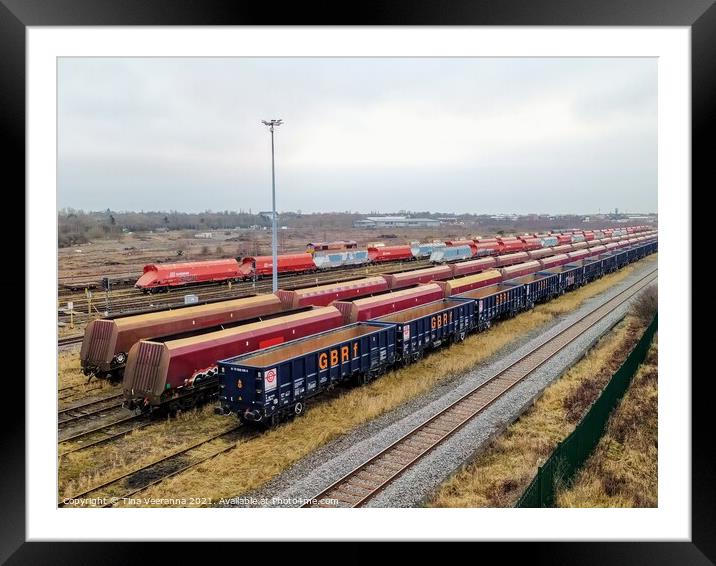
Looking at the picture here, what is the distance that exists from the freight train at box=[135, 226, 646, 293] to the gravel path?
41.4ft

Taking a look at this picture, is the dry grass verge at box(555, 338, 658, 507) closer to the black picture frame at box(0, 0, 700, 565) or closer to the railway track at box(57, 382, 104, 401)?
the black picture frame at box(0, 0, 700, 565)

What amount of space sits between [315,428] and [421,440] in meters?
3.17

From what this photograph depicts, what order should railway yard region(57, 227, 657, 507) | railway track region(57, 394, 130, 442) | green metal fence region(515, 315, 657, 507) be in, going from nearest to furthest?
green metal fence region(515, 315, 657, 507), railway yard region(57, 227, 657, 507), railway track region(57, 394, 130, 442)

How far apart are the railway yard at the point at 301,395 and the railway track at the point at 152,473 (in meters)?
0.04

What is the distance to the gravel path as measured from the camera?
38.3 ft

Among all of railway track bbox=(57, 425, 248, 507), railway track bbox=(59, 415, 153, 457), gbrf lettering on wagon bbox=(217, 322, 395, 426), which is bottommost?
railway track bbox=(57, 425, 248, 507)

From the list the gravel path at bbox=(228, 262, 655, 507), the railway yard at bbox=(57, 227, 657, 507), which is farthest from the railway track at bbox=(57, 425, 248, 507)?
the gravel path at bbox=(228, 262, 655, 507)

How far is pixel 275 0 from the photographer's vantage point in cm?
959

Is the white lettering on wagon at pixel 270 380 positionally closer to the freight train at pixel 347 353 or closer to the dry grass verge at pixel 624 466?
the freight train at pixel 347 353

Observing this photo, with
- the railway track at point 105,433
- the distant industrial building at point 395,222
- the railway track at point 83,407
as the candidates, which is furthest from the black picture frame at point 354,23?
the distant industrial building at point 395,222

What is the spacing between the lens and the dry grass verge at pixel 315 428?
480 inches

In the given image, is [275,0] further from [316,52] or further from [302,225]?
[302,225]
